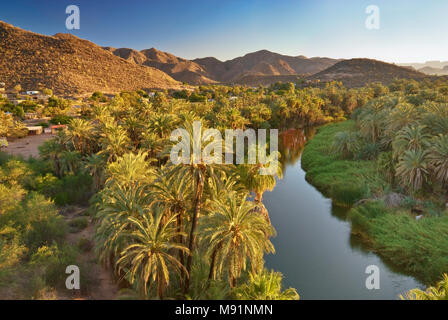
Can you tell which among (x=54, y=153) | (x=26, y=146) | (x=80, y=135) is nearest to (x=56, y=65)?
(x=26, y=146)

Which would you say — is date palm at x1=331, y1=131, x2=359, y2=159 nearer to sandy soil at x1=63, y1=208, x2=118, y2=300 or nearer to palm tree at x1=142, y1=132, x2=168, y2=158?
palm tree at x1=142, y1=132, x2=168, y2=158

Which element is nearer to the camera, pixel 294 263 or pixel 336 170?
pixel 294 263

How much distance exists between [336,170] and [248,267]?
1341 inches

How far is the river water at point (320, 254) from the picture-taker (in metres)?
23.7

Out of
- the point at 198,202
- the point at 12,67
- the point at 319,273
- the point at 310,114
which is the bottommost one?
the point at 319,273

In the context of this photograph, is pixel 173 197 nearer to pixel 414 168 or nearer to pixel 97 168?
pixel 97 168

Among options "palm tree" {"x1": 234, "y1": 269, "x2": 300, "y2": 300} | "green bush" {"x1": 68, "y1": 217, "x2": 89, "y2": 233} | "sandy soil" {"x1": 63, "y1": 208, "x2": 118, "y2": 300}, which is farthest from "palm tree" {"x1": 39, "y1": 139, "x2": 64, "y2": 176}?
"palm tree" {"x1": 234, "y1": 269, "x2": 300, "y2": 300}

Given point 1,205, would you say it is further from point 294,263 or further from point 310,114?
point 310,114

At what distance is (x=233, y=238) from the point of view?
16.3m

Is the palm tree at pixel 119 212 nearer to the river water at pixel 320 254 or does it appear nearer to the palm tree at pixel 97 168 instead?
the river water at pixel 320 254

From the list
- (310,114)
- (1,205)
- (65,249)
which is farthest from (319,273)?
(310,114)

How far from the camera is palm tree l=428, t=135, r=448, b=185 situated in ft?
110

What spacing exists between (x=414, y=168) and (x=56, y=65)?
447 ft
